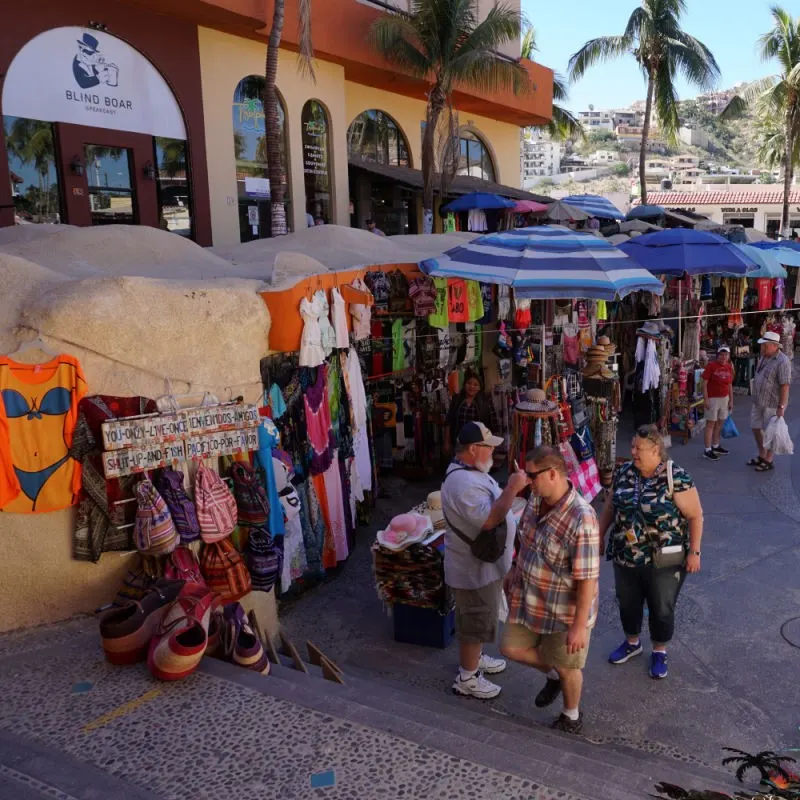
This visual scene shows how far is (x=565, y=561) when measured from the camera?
4.25 meters

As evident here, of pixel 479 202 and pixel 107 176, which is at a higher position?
pixel 107 176

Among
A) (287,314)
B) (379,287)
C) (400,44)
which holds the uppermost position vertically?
(400,44)

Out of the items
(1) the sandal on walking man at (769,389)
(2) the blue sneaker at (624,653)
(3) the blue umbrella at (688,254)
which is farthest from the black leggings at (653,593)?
(3) the blue umbrella at (688,254)

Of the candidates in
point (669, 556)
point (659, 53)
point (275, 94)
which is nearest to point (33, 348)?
point (669, 556)

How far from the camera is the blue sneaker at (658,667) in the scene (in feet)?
17.2

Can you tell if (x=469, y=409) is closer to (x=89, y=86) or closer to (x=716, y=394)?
(x=716, y=394)

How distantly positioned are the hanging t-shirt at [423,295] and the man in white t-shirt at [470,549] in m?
3.85

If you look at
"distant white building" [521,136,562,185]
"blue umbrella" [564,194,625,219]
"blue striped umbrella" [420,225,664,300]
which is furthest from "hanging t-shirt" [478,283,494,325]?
"distant white building" [521,136,562,185]

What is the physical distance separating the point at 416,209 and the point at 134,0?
9.85 metres

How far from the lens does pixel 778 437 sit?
966cm

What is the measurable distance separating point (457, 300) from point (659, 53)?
2305 centimetres

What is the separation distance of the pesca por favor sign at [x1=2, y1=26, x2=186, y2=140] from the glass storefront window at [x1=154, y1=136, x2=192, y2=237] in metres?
0.22

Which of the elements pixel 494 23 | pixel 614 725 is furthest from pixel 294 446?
pixel 494 23

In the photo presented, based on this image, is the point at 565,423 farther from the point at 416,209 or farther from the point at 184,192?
the point at 416,209
